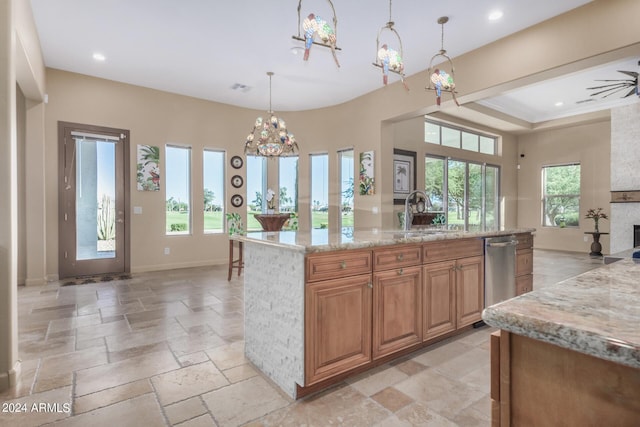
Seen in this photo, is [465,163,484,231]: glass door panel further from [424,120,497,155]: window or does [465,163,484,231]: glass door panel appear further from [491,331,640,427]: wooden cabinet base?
[491,331,640,427]: wooden cabinet base

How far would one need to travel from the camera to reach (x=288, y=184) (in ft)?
24.2

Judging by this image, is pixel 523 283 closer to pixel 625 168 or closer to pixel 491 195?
pixel 625 168

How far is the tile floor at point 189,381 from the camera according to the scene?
1824mm

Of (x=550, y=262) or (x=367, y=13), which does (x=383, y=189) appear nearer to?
(x=367, y=13)

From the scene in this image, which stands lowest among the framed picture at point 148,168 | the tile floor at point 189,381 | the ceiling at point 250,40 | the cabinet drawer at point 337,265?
the tile floor at point 189,381

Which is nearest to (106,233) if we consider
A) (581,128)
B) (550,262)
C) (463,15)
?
(463,15)

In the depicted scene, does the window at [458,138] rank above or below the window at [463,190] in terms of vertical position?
above

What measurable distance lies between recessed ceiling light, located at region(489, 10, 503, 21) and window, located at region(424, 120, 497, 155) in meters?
3.76

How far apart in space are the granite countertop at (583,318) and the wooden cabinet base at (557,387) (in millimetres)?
41

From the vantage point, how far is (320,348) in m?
1.99

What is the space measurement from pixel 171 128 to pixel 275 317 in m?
5.13

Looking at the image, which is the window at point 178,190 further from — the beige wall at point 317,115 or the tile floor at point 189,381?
the tile floor at point 189,381

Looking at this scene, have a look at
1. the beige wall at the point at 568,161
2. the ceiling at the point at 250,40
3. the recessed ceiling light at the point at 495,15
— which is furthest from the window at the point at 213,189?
the beige wall at the point at 568,161

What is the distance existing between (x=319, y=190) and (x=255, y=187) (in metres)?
1.35
